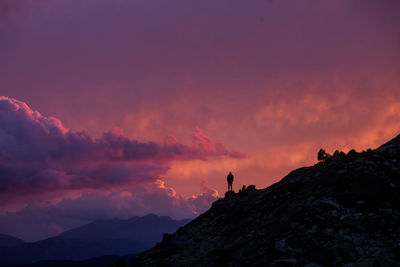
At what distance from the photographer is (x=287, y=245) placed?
2427cm

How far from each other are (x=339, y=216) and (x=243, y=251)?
8130mm

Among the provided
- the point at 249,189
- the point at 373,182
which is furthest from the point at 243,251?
the point at 249,189

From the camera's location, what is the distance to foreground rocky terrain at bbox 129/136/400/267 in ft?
Answer: 72.6

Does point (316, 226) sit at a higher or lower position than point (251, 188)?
lower

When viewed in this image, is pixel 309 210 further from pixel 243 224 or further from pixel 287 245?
pixel 243 224

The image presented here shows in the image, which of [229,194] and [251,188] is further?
[229,194]

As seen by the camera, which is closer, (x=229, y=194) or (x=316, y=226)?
(x=316, y=226)

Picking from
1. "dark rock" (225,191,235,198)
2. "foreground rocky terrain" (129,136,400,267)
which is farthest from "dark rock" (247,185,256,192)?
"foreground rocky terrain" (129,136,400,267)

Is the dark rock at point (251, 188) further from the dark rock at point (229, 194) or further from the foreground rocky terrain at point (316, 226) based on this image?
the foreground rocky terrain at point (316, 226)

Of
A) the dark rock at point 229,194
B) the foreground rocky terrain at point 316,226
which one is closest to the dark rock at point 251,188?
the dark rock at point 229,194

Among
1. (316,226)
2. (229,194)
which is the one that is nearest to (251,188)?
(229,194)

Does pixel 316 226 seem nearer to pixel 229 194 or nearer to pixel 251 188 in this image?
pixel 251 188

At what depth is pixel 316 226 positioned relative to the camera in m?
24.9

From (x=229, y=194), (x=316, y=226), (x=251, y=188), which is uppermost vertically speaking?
(x=251, y=188)
